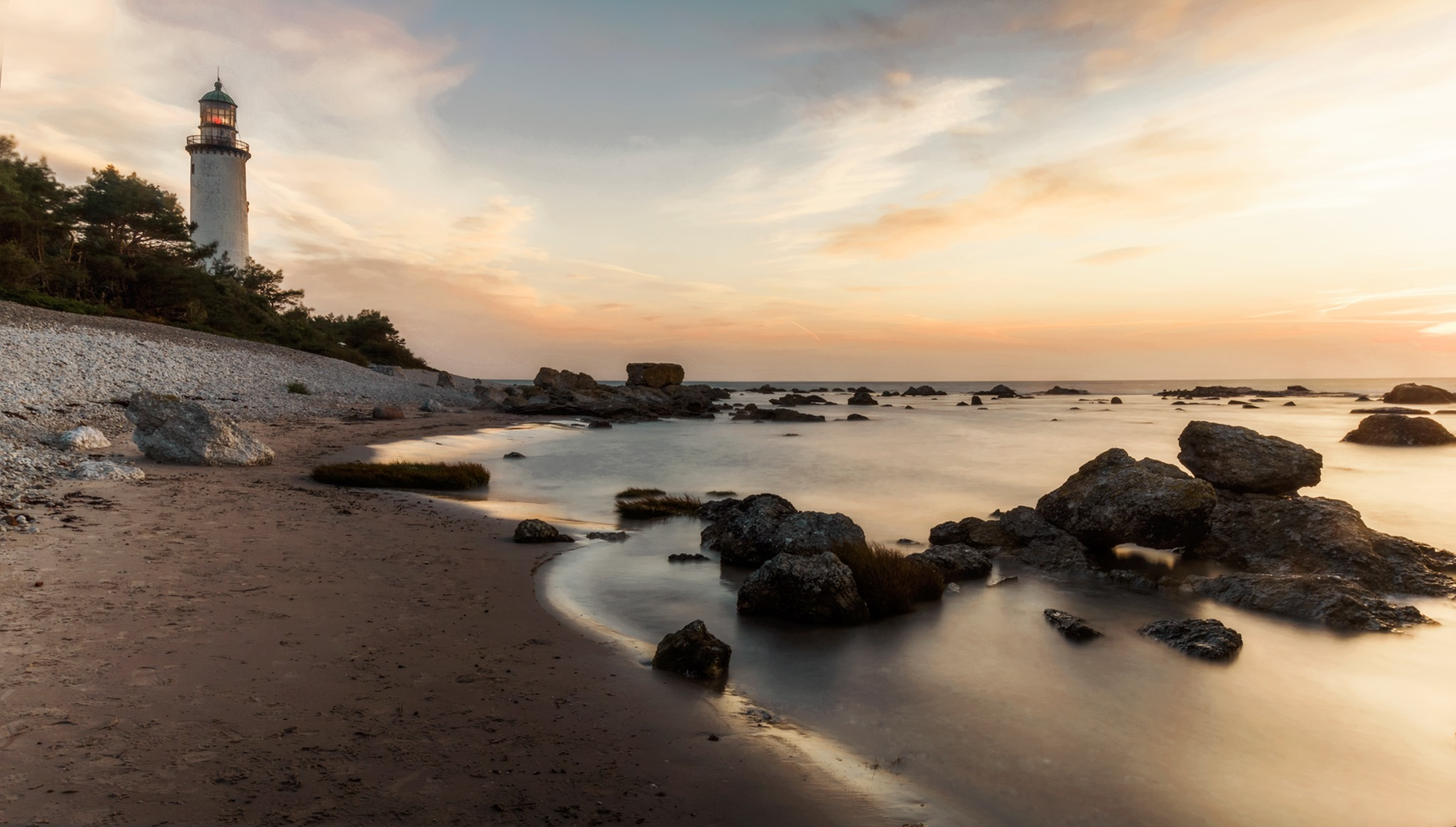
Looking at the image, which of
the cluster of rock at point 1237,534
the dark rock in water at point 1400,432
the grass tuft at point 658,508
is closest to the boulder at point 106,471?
the grass tuft at point 658,508

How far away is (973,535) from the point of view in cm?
1249

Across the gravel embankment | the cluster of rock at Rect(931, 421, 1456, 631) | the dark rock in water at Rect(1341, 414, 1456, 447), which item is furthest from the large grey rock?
the dark rock in water at Rect(1341, 414, 1456, 447)

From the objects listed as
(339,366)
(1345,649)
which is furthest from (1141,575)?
(339,366)

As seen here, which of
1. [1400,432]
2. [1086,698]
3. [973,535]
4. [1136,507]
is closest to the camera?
[1086,698]

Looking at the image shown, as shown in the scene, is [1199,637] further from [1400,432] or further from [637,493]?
[1400,432]

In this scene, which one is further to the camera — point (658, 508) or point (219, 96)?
point (219, 96)

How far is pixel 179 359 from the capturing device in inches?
1138

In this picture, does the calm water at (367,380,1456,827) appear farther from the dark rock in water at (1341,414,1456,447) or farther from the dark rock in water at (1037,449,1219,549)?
the dark rock in water at (1341,414,1456,447)

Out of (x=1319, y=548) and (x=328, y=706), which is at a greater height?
(x=1319, y=548)

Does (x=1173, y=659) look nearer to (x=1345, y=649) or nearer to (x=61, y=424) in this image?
(x=1345, y=649)

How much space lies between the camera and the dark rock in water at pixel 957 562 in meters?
10.4

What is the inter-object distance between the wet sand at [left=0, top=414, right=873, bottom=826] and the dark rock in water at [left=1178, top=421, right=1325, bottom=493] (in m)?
12.5

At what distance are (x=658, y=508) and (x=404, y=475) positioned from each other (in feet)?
19.2

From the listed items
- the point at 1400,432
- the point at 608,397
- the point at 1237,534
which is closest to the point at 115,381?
the point at 1237,534
